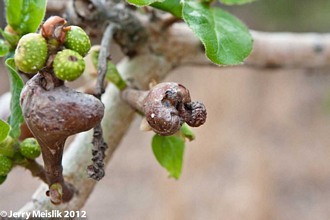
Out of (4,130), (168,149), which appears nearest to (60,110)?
(4,130)

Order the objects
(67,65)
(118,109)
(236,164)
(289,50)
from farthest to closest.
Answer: (236,164)
(289,50)
(118,109)
(67,65)

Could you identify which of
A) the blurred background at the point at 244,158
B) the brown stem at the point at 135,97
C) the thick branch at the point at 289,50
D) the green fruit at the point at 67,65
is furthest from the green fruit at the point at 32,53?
the blurred background at the point at 244,158

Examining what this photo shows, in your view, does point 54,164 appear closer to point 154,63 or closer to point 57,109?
point 57,109

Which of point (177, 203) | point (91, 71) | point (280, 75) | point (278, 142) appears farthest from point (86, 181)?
point (280, 75)

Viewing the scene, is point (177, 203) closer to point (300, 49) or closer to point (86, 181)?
point (300, 49)

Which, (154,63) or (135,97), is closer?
(135,97)

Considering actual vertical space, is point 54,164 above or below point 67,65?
below

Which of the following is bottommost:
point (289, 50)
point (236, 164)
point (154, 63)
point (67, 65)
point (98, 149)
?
point (236, 164)

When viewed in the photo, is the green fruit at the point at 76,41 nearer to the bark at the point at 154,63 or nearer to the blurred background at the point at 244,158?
the bark at the point at 154,63
